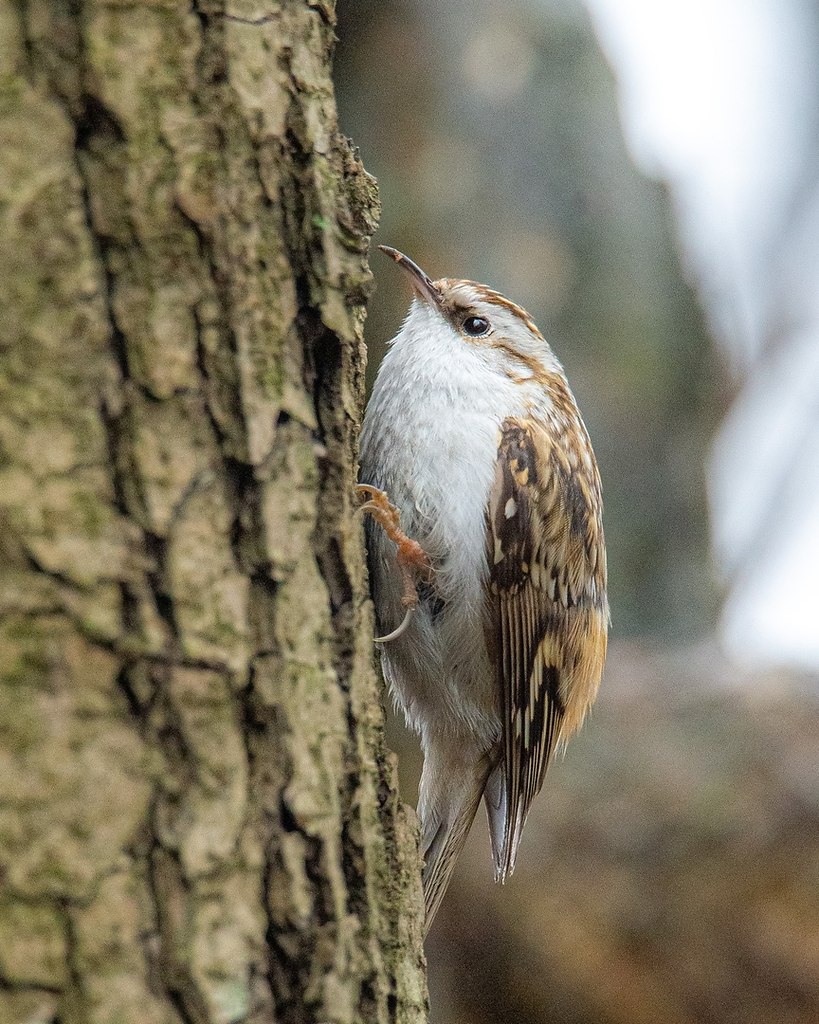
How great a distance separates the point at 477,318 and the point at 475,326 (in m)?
0.02

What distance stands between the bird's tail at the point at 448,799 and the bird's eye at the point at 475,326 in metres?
1.20

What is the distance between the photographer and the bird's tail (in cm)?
315

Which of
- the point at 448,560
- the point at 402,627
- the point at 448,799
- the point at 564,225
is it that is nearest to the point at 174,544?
the point at 402,627

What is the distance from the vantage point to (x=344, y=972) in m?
1.55

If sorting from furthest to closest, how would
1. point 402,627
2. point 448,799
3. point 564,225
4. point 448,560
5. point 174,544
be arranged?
point 564,225 < point 448,799 < point 448,560 < point 402,627 < point 174,544

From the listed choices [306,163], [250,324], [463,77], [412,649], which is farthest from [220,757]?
[463,77]

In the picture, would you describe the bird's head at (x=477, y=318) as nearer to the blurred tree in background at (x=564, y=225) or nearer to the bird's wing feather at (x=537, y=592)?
the bird's wing feather at (x=537, y=592)

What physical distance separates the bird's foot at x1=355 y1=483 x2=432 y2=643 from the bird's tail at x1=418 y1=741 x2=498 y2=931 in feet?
1.80

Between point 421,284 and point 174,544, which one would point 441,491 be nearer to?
point 421,284

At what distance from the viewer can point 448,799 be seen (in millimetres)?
3293

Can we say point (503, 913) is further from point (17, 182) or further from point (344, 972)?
point (17, 182)

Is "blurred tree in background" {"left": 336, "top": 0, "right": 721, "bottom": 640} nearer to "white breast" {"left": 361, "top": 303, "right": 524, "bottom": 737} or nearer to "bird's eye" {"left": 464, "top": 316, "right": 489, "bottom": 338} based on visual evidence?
"bird's eye" {"left": 464, "top": 316, "right": 489, "bottom": 338}

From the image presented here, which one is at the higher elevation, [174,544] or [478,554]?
[478,554]

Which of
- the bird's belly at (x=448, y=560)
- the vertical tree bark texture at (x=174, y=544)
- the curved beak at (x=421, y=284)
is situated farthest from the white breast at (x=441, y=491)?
the vertical tree bark texture at (x=174, y=544)
